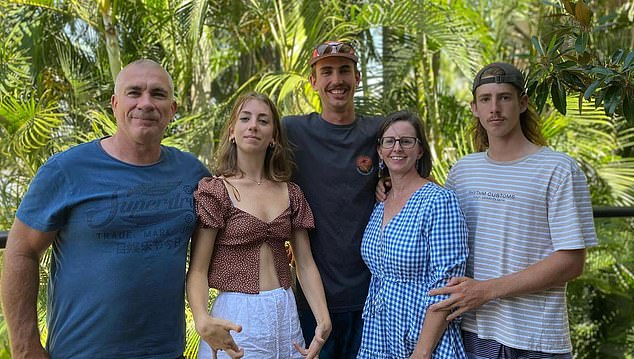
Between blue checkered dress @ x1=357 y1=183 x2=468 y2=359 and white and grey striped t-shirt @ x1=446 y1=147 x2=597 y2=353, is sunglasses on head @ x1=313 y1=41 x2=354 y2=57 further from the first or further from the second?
white and grey striped t-shirt @ x1=446 y1=147 x2=597 y2=353

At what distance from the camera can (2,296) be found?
1.92 m

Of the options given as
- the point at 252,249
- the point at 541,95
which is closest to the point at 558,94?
the point at 541,95

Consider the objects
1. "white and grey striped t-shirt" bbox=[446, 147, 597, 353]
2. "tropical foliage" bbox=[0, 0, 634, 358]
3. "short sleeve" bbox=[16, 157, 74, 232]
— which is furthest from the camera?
"tropical foliage" bbox=[0, 0, 634, 358]

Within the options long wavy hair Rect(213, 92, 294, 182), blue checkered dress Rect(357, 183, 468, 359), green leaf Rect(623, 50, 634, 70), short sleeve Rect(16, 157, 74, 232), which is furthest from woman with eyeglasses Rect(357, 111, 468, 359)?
short sleeve Rect(16, 157, 74, 232)

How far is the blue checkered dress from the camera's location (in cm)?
209

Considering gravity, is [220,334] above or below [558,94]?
below

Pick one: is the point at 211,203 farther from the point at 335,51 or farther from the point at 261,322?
the point at 335,51

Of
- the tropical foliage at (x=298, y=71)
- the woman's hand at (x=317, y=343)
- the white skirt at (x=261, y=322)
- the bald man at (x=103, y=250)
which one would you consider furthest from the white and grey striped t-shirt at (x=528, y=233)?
the tropical foliage at (x=298, y=71)

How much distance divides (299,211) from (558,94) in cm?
94

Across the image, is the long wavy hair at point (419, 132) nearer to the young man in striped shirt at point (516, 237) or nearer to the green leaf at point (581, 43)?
the young man in striped shirt at point (516, 237)

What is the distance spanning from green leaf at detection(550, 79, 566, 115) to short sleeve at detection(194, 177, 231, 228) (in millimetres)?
1119

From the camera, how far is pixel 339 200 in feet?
8.25

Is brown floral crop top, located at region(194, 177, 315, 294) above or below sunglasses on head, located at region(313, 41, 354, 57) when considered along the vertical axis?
below

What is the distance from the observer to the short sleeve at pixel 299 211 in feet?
7.48
